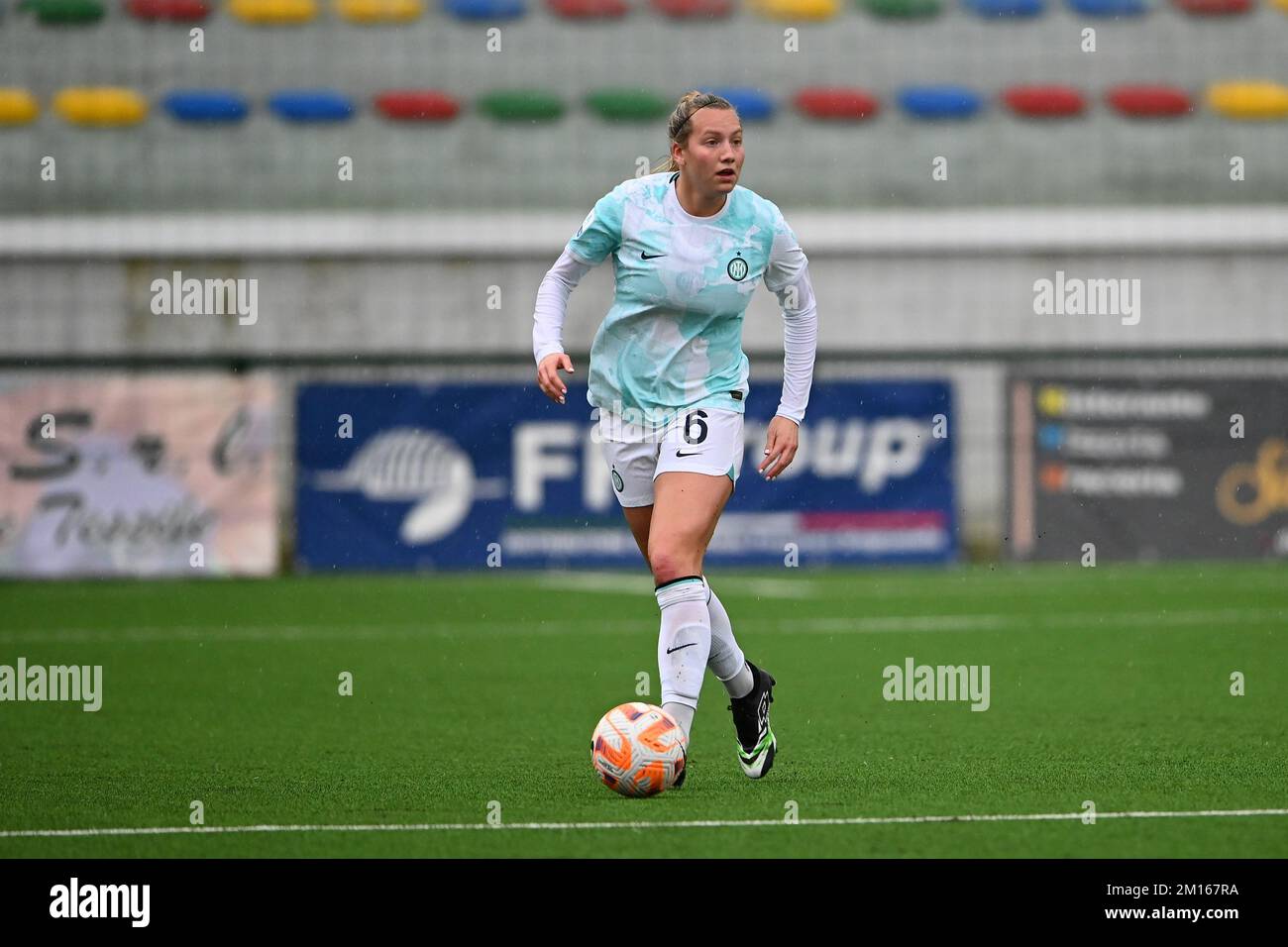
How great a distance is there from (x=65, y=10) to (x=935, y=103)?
9.07m

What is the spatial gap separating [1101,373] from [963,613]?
20.4 ft

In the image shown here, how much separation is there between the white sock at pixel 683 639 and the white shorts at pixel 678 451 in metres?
0.38

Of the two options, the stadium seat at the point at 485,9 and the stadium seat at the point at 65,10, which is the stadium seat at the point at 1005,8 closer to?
the stadium seat at the point at 485,9

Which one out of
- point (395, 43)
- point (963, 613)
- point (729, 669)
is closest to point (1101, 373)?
point (963, 613)

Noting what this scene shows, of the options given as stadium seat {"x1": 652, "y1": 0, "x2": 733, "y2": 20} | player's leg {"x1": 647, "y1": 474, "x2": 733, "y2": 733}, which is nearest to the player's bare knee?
player's leg {"x1": 647, "y1": 474, "x2": 733, "y2": 733}

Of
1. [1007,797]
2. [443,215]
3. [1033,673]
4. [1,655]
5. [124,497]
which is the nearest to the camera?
[1007,797]

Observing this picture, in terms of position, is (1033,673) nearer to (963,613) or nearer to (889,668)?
(889,668)

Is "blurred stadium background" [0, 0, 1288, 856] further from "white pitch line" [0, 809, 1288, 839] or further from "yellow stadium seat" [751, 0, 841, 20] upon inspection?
"white pitch line" [0, 809, 1288, 839]

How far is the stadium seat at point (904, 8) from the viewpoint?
2253cm

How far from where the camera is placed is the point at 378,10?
22.5 metres

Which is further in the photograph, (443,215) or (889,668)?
(443,215)

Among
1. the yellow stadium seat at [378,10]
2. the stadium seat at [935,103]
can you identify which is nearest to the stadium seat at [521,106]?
the yellow stadium seat at [378,10]

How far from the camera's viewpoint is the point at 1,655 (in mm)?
12250

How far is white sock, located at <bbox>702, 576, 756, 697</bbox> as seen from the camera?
7.12 m
